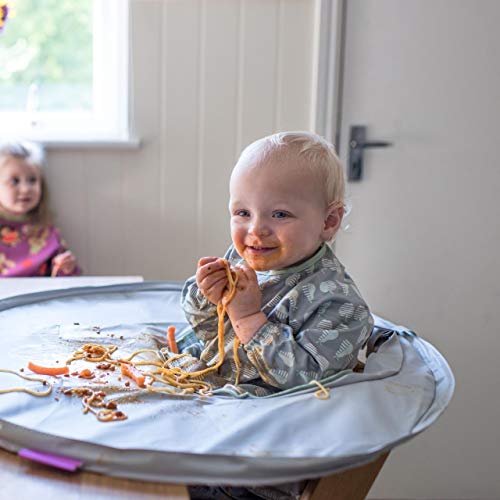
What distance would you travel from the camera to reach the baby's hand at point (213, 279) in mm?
1204

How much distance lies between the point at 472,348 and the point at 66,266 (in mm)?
1299

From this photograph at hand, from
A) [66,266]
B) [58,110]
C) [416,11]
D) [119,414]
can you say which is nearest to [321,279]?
[119,414]

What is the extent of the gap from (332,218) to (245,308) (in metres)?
0.23

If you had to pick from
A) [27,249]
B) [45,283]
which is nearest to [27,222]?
[27,249]

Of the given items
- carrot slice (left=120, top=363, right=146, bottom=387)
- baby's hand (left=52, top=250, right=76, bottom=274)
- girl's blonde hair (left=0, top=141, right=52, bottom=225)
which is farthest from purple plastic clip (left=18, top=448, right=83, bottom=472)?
girl's blonde hair (left=0, top=141, right=52, bottom=225)

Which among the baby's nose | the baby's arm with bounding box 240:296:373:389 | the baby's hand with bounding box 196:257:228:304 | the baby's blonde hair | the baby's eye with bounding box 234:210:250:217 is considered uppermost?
the baby's blonde hair

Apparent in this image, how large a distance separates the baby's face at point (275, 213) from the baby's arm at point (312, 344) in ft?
0.37

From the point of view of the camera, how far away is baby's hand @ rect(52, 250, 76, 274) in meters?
2.28

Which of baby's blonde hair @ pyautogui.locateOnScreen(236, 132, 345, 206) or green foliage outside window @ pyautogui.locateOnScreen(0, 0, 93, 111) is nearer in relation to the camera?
baby's blonde hair @ pyautogui.locateOnScreen(236, 132, 345, 206)

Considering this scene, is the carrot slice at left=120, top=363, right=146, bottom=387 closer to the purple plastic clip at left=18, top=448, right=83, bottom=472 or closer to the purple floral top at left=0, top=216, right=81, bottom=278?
the purple plastic clip at left=18, top=448, right=83, bottom=472

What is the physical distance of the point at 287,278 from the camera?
4.22ft

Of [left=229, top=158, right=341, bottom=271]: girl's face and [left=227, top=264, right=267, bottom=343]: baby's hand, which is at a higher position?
[left=229, top=158, right=341, bottom=271]: girl's face

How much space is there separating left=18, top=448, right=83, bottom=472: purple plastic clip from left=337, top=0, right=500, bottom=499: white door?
5.43ft

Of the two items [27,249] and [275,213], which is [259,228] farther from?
[27,249]
